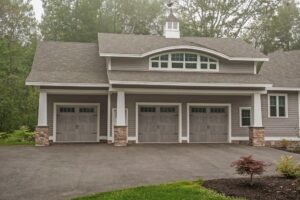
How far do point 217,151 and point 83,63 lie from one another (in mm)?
9704

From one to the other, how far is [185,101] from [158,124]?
6.56 feet

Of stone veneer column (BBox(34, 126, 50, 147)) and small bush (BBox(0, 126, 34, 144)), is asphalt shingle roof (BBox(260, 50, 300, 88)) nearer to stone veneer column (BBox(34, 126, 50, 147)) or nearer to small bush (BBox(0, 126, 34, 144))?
stone veneer column (BBox(34, 126, 50, 147))

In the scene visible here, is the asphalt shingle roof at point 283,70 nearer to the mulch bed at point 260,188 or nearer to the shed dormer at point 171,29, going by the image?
the shed dormer at point 171,29

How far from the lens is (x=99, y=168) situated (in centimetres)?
1193

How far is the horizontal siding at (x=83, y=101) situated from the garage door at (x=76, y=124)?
35 centimetres

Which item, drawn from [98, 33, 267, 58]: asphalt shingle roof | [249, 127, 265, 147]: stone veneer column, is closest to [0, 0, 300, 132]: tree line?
[98, 33, 267, 58]: asphalt shingle roof

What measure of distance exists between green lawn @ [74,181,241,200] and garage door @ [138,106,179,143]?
37.6 feet

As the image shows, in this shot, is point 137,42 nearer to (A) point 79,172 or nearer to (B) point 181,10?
(A) point 79,172

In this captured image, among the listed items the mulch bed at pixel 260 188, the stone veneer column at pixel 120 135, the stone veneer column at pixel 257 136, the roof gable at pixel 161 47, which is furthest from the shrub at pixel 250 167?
the roof gable at pixel 161 47

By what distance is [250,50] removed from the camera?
22703mm

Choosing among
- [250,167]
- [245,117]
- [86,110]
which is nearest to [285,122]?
[245,117]

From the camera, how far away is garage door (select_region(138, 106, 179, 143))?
20.5 meters

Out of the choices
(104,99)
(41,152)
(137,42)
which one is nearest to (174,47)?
(137,42)

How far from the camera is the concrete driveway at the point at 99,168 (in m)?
9.11
